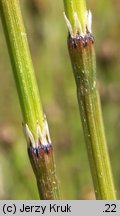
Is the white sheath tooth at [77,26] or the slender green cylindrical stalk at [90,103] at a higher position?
the white sheath tooth at [77,26]

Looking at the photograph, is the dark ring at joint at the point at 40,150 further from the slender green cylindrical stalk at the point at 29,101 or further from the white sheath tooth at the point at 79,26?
the white sheath tooth at the point at 79,26

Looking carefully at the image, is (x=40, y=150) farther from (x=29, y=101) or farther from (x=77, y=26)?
(x=77, y=26)

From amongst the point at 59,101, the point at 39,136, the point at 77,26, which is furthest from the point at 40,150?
the point at 59,101

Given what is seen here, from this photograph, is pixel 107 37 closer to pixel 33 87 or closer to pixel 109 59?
pixel 109 59

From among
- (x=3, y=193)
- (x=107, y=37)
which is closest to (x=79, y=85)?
(x=3, y=193)

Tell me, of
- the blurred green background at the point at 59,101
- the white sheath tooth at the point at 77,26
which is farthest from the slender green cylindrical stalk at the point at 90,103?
the blurred green background at the point at 59,101

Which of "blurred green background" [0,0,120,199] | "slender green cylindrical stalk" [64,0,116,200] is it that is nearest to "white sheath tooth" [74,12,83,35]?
"slender green cylindrical stalk" [64,0,116,200]

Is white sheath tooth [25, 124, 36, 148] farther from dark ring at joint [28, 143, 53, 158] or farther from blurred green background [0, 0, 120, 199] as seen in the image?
Answer: blurred green background [0, 0, 120, 199]
